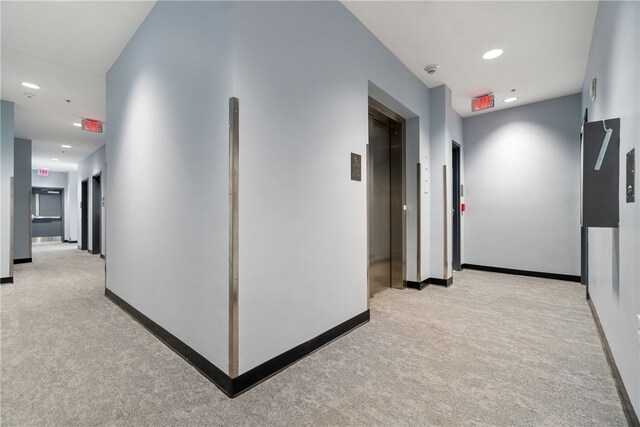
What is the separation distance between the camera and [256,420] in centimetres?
162

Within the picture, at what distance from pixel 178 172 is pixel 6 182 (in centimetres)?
495

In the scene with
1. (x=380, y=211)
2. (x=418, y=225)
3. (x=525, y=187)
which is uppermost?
(x=525, y=187)

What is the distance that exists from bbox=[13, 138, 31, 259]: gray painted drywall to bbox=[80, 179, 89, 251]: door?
2.32 m

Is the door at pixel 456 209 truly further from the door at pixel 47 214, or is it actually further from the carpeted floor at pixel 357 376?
the door at pixel 47 214

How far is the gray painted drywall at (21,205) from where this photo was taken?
22.3ft

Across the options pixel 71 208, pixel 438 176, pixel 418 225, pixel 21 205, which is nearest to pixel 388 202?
pixel 418 225

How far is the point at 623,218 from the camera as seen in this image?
1854mm

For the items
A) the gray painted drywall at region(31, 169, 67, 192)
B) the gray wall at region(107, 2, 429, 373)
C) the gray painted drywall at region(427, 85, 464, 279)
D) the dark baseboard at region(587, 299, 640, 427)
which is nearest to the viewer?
the dark baseboard at region(587, 299, 640, 427)

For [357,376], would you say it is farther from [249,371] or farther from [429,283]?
[429,283]

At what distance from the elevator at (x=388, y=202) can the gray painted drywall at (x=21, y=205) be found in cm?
812

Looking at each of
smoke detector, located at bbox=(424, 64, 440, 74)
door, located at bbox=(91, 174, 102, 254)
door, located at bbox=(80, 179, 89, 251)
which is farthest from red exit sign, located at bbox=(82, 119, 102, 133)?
smoke detector, located at bbox=(424, 64, 440, 74)

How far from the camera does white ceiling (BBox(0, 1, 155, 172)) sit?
2869 millimetres

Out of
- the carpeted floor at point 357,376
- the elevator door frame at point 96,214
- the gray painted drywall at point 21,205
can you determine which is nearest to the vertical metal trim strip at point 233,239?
the carpeted floor at point 357,376

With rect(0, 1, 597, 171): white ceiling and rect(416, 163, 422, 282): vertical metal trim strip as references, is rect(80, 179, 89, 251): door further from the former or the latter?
rect(416, 163, 422, 282): vertical metal trim strip
